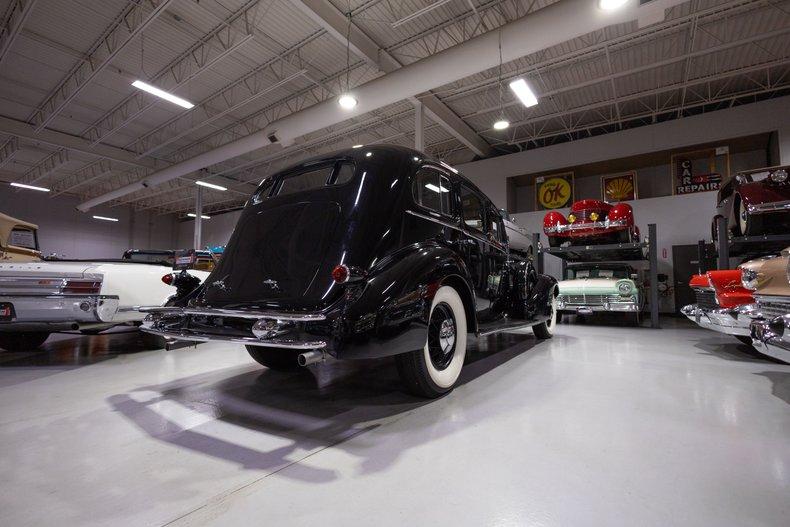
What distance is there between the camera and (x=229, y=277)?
8.83 feet

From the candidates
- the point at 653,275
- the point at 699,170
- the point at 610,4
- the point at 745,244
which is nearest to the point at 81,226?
the point at 610,4

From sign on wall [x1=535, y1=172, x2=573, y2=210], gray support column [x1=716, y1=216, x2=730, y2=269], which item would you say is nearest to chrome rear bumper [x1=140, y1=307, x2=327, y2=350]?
gray support column [x1=716, y1=216, x2=730, y2=269]

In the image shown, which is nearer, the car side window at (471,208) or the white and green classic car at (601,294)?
the car side window at (471,208)

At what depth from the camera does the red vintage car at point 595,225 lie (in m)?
7.30

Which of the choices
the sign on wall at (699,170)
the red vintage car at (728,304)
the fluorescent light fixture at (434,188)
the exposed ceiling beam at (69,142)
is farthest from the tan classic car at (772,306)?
the exposed ceiling beam at (69,142)

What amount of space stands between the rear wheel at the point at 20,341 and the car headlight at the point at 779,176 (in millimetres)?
9537

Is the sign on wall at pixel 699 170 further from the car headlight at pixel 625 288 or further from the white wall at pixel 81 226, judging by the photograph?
the white wall at pixel 81 226

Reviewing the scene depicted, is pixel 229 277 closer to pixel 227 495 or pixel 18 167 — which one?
pixel 227 495

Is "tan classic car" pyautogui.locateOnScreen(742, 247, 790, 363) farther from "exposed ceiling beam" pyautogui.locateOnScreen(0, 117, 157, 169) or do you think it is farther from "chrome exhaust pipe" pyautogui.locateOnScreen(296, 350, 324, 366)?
"exposed ceiling beam" pyautogui.locateOnScreen(0, 117, 157, 169)

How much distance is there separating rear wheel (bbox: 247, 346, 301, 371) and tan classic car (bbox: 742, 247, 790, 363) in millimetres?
3429

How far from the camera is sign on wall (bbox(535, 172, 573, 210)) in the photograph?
41.9 ft

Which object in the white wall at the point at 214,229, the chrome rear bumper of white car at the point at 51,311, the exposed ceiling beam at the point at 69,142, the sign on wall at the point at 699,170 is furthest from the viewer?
the white wall at the point at 214,229

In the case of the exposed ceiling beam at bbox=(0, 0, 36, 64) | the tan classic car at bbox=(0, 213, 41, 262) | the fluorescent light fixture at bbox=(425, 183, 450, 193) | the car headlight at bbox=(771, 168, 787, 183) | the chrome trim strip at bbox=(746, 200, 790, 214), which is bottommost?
the tan classic car at bbox=(0, 213, 41, 262)

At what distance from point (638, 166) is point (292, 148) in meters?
12.3
